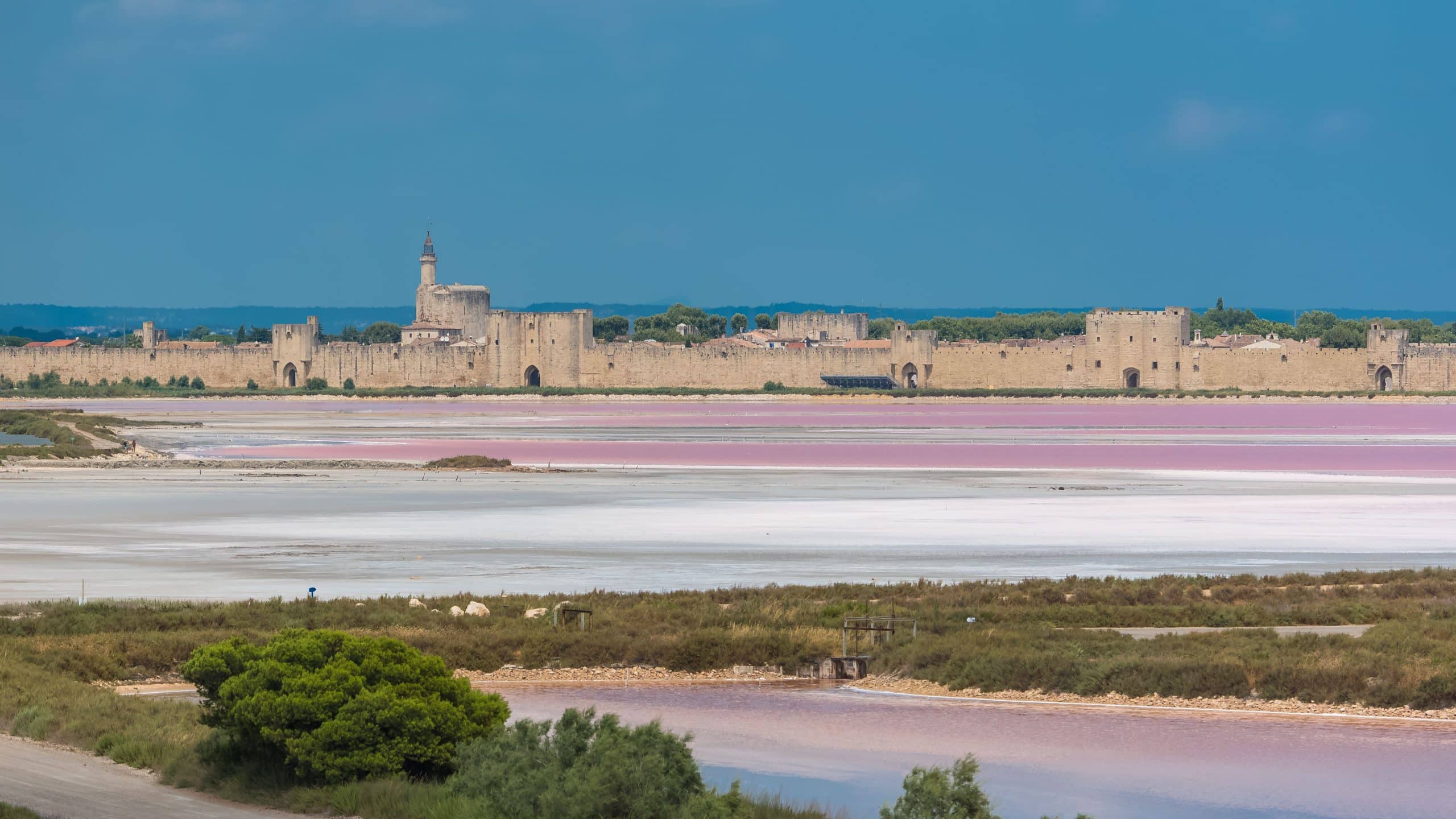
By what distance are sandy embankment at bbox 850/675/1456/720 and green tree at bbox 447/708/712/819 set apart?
3.71m

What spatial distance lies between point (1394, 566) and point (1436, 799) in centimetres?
768

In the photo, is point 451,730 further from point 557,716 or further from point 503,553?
point 503,553

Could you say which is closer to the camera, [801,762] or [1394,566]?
[801,762]

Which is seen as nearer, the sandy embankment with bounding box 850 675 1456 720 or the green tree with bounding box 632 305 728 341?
the sandy embankment with bounding box 850 675 1456 720

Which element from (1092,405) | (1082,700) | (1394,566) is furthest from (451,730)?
(1092,405)

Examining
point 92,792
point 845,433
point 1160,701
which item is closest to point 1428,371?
point 845,433

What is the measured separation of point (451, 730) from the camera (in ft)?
22.7

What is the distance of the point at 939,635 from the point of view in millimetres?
10500

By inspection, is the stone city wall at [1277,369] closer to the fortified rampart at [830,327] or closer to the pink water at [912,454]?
the fortified rampart at [830,327]

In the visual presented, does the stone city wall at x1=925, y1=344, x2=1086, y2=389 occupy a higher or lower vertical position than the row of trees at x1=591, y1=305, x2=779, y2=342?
lower

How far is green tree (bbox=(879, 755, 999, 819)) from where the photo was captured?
543cm

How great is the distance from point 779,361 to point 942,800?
206ft

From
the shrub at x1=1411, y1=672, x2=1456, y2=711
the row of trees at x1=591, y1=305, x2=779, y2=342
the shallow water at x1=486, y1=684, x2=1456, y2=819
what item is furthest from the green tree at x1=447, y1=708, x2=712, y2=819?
the row of trees at x1=591, y1=305, x2=779, y2=342

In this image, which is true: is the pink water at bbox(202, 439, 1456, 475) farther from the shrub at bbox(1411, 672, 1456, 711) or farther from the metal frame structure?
the shrub at bbox(1411, 672, 1456, 711)
